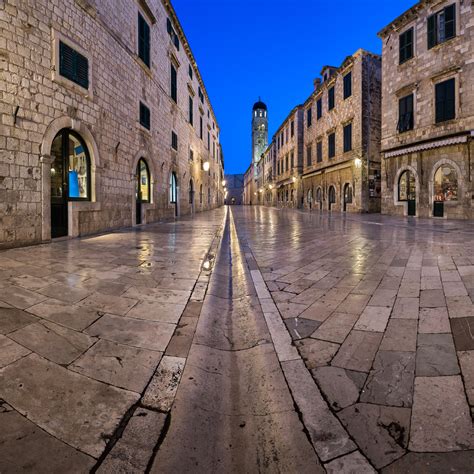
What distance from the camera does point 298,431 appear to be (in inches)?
60.4

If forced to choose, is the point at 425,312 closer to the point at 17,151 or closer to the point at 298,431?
the point at 298,431

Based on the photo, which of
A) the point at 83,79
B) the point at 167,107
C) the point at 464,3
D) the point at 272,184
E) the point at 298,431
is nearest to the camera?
the point at 298,431

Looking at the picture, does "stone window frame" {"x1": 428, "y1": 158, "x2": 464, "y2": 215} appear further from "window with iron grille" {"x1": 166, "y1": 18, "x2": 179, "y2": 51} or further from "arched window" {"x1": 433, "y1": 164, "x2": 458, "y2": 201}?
"window with iron grille" {"x1": 166, "y1": 18, "x2": 179, "y2": 51}

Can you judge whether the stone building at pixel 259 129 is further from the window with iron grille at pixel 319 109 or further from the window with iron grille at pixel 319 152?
the window with iron grille at pixel 319 152

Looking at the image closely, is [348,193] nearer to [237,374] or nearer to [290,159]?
[290,159]

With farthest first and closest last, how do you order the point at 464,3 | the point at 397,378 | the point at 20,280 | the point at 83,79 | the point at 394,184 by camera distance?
the point at 394,184 < the point at 464,3 < the point at 83,79 < the point at 20,280 < the point at 397,378

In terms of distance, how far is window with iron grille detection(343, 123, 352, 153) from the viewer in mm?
23783

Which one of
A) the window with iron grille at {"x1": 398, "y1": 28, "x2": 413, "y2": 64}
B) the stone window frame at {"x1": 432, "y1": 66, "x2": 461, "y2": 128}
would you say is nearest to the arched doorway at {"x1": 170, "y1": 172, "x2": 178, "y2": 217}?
the stone window frame at {"x1": 432, "y1": 66, "x2": 461, "y2": 128}

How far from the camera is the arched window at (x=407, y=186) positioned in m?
18.3

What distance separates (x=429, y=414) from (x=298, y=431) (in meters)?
0.72

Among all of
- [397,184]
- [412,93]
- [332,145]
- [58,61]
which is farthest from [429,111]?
[58,61]

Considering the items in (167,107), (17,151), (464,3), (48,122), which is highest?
(464,3)

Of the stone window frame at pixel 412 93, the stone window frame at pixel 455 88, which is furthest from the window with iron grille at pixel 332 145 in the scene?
the stone window frame at pixel 455 88

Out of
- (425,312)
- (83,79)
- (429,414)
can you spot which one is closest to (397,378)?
(429,414)
